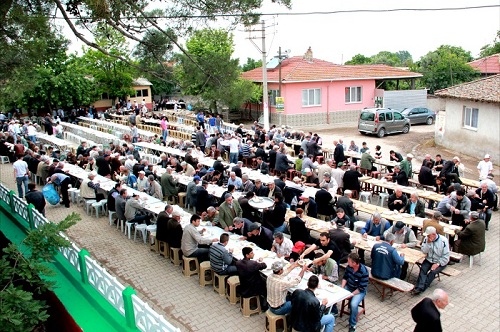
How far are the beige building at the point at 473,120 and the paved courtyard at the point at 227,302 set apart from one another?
9.75 meters

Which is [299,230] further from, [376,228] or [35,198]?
[35,198]

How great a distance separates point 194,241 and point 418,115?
2600 cm

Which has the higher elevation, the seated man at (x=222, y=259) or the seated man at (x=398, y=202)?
the seated man at (x=398, y=202)

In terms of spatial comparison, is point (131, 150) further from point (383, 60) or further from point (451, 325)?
point (383, 60)

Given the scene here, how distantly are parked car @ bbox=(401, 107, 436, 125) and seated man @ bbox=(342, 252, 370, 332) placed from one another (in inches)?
1000

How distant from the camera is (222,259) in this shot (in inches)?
350

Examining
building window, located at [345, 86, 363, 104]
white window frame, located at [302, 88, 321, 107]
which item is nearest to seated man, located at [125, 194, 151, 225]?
white window frame, located at [302, 88, 321, 107]

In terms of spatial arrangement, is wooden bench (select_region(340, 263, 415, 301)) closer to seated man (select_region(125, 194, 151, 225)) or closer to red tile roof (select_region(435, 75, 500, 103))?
seated man (select_region(125, 194, 151, 225))

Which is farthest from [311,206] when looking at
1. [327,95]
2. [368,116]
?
[327,95]

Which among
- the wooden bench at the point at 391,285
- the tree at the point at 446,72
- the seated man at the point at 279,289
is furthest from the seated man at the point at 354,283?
the tree at the point at 446,72

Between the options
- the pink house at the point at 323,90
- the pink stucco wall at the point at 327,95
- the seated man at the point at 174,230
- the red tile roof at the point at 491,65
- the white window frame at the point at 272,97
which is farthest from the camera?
the red tile roof at the point at 491,65

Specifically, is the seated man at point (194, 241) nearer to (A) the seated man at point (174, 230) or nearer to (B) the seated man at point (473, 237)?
(A) the seated man at point (174, 230)

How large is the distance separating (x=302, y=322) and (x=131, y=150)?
43.6 ft

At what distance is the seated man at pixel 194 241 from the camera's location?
9.66 m
